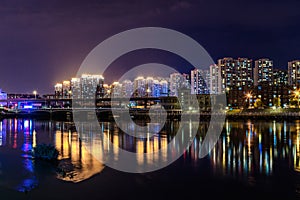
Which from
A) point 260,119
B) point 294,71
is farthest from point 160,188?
point 294,71

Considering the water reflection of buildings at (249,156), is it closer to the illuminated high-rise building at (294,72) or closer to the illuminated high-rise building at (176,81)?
the illuminated high-rise building at (294,72)

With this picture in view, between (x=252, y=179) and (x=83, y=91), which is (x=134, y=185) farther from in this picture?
(x=83, y=91)

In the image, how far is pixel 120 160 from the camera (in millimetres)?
11992

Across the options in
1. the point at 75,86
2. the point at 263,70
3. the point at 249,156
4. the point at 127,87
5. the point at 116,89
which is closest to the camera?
the point at 249,156

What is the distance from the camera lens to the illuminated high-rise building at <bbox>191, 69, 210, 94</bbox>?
91.2 meters

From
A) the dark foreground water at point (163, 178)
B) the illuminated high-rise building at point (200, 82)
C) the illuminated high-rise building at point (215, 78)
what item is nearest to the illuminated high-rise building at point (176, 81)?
the illuminated high-rise building at point (200, 82)

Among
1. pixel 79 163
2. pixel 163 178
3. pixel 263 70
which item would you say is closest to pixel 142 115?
pixel 79 163

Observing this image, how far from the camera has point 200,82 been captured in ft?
307

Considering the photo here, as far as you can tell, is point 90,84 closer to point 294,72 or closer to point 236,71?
point 236,71

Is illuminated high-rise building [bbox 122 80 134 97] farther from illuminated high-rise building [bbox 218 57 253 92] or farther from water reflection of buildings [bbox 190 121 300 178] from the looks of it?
water reflection of buildings [bbox 190 121 300 178]

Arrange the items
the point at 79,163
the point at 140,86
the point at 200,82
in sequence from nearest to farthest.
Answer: the point at 79,163 < the point at 140,86 < the point at 200,82

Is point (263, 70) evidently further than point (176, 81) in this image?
No

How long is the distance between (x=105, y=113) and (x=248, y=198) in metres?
49.0

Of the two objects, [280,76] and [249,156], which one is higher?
[280,76]
